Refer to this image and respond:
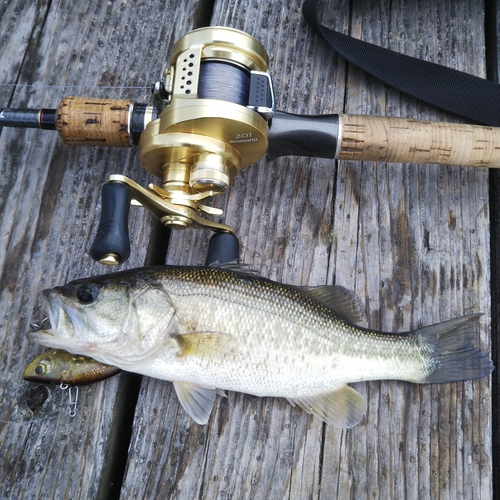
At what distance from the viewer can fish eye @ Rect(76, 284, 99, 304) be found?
168cm

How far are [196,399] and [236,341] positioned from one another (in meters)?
0.30

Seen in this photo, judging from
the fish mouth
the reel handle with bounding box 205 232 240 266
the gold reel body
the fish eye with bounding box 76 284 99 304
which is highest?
the gold reel body

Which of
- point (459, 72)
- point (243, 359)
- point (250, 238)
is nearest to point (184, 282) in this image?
point (243, 359)

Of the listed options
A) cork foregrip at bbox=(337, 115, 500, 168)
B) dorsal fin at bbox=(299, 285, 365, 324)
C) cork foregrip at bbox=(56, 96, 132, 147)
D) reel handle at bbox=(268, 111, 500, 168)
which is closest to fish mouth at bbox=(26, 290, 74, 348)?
cork foregrip at bbox=(56, 96, 132, 147)

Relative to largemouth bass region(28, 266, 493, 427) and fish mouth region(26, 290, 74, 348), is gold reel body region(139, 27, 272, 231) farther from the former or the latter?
fish mouth region(26, 290, 74, 348)

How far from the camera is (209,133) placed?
1729mm

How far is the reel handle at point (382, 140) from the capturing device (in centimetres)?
190

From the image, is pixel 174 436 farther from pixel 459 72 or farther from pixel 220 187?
pixel 459 72

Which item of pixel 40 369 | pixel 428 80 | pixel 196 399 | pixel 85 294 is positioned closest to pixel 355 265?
pixel 196 399

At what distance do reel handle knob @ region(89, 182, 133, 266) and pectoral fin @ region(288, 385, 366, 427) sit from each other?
36.4 inches

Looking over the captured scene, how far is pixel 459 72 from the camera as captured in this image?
90.5 inches

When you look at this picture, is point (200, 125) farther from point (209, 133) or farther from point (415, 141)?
point (415, 141)

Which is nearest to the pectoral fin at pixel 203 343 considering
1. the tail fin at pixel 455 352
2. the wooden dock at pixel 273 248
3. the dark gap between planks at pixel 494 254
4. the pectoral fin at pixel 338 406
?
the wooden dock at pixel 273 248

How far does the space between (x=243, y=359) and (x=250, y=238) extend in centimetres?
63
